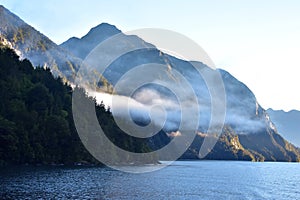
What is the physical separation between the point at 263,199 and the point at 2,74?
5313 inches

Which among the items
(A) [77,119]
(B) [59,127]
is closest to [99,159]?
(A) [77,119]

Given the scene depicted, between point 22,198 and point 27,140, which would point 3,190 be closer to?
point 22,198

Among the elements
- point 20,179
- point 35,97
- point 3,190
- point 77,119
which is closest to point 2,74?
point 35,97

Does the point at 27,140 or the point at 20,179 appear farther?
the point at 27,140

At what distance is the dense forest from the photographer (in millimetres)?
135525

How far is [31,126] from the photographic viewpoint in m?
156

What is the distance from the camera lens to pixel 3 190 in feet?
239

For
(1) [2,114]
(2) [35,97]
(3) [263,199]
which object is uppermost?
(2) [35,97]

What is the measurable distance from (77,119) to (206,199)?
11713 cm

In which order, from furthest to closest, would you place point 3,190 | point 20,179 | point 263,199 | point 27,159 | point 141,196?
point 27,159, point 263,199, point 20,179, point 141,196, point 3,190

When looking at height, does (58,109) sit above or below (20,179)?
above

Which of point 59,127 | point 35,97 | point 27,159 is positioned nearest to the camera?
point 27,159

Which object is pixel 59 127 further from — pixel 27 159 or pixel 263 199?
pixel 263 199

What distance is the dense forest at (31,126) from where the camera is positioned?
135525 mm
